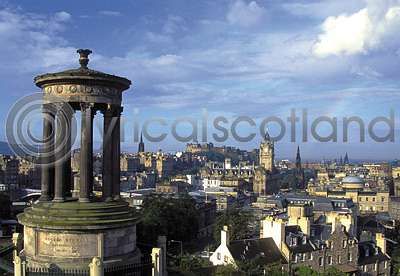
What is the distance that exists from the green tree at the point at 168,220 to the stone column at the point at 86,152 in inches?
1552

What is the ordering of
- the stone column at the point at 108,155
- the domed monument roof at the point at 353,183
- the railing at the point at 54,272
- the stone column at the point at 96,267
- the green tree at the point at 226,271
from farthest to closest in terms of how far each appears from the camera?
the domed monument roof at the point at 353,183, the green tree at the point at 226,271, the stone column at the point at 108,155, the railing at the point at 54,272, the stone column at the point at 96,267

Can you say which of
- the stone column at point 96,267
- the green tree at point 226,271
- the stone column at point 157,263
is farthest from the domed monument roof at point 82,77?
the green tree at point 226,271

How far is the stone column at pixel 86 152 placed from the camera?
702 inches

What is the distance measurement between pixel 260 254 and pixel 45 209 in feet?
99.1

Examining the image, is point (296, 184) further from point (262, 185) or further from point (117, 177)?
point (117, 177)

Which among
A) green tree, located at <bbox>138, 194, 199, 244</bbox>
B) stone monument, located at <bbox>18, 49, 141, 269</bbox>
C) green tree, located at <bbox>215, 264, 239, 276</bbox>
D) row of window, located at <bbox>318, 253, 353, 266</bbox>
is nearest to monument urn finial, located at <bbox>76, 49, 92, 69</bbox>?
stone monument, located at <bbox>18, 49, 141, 269</bbox>

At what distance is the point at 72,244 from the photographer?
17047 mm

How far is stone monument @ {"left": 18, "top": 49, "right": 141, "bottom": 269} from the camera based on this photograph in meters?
17.0

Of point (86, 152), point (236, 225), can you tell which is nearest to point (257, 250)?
point (236, 225)

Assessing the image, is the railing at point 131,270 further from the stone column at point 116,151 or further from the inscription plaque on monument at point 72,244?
the stone column at point 116,151

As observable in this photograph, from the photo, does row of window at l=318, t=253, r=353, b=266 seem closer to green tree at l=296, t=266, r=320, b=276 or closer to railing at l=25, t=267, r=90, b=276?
green tree at l=296, t=266, r=320, b=276

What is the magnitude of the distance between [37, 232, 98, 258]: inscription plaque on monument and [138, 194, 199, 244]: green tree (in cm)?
3972

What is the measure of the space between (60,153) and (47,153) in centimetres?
58

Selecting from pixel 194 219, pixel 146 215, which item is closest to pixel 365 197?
pixel 194 219
